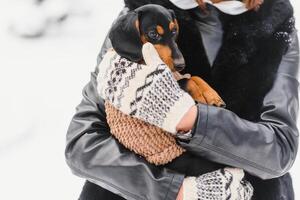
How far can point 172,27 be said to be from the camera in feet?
3.25

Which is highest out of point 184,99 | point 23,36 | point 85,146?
point 184,99

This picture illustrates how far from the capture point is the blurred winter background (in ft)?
6.02

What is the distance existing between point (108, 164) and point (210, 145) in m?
0.20

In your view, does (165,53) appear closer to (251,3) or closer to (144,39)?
(144,39)

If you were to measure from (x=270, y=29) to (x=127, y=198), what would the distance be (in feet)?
1.43

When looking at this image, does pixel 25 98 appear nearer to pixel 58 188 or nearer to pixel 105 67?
pixel 58 188

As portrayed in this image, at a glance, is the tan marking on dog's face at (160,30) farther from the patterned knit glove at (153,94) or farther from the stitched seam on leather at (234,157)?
the stitched seam on leather at (234,157)

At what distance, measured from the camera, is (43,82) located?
6.81 feet

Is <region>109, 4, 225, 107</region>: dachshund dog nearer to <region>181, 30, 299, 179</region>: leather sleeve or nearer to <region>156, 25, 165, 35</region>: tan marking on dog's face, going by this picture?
<region>156, 25, 165, 35</region>: tan marking on dog's face

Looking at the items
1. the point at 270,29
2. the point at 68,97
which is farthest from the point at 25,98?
the point at 270,29

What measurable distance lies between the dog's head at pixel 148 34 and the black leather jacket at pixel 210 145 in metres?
0.11

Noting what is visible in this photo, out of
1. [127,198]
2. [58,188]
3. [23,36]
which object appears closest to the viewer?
[127,198]

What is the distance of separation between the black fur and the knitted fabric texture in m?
0.17

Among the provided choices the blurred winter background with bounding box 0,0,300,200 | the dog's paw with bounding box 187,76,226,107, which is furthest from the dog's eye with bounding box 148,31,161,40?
the blurred winter background with bounding box 0,0,300,200
